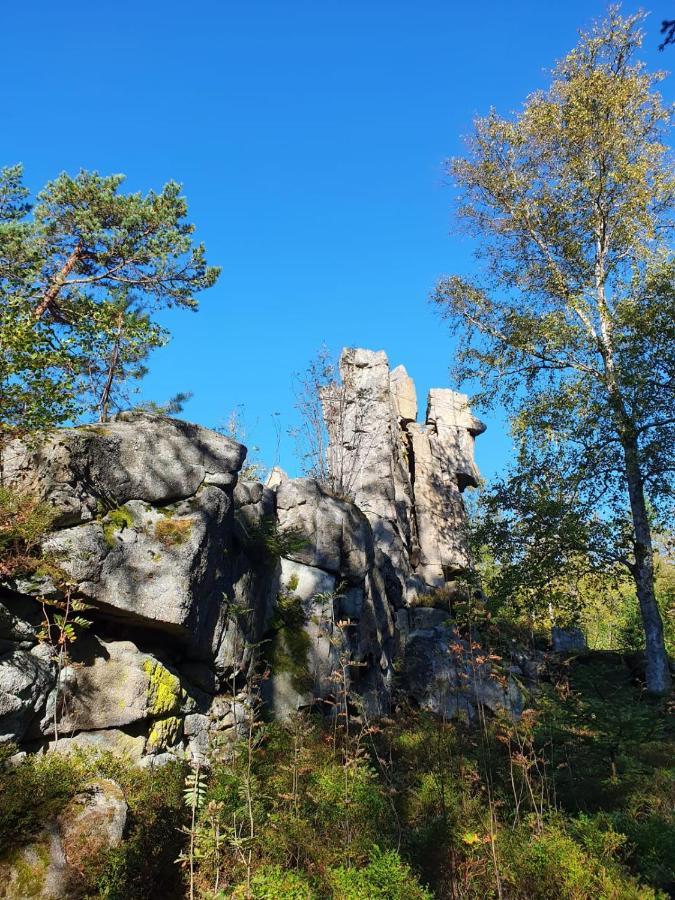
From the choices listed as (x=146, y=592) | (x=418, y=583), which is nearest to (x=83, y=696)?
(x=146, y=592)

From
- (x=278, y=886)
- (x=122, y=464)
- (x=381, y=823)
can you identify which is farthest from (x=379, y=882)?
(x=122, y=464)

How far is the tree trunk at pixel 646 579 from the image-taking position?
13297 millimetres

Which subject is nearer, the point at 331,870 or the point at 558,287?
the point at 331,870

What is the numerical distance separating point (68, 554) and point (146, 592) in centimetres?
109

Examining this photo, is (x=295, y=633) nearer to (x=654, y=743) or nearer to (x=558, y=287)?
(x=654, y=743)

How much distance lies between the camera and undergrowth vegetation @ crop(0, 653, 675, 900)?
4.05 m

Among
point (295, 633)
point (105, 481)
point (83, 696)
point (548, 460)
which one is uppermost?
point (548, 460)

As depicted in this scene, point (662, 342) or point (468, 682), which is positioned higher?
point (662, 342)

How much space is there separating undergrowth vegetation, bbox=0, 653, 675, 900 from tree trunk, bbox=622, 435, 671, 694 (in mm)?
6556

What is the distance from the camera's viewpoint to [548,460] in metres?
15.3

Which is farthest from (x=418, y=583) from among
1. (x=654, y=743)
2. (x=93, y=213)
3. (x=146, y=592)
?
(x=93, y=213)

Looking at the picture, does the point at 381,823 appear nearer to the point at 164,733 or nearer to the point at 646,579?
the point at 164,733

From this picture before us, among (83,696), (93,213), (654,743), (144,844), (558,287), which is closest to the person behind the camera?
(144,844)

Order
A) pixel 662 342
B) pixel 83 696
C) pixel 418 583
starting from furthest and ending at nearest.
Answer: pixel 418 583 → pixel 662 342 → pixel 83 696
